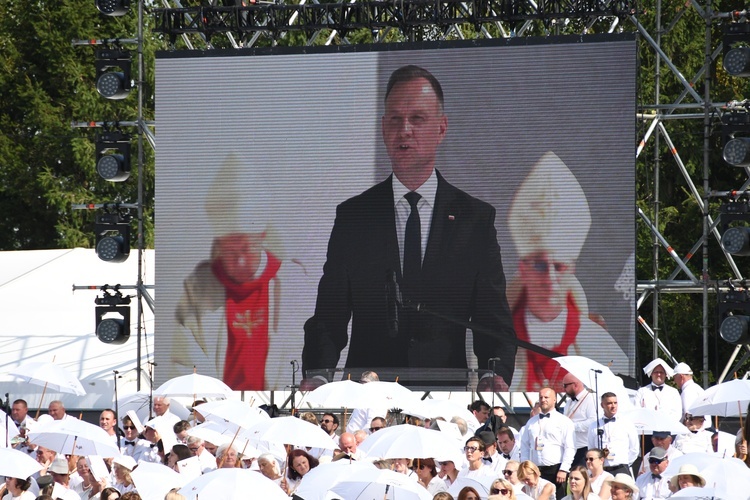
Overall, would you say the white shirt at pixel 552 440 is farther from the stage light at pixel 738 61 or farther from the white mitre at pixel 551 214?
the stage light at pixel 738 61

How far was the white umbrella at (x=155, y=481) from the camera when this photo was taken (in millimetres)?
9883

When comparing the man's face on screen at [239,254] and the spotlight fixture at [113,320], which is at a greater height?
the man's face on screen at [239,254]

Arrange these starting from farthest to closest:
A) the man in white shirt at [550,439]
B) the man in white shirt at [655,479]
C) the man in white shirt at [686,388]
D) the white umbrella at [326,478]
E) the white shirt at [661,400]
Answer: the man in white shirt at [686,388] → the white shirt at [661,400] → the man in white shirt at [550,439] → the man in white shirt at [655,479] → the white umbrella at [326,478]

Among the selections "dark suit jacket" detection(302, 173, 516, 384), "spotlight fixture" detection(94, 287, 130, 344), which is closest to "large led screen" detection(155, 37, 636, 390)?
"dark suit jacket" detection(302, 173, 516, 384)

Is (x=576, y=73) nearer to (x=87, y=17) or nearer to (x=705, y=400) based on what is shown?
(x=705, y=400)

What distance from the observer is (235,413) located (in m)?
12.2

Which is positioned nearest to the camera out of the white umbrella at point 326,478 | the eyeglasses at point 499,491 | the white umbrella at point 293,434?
the eyeglasses at point 499,491

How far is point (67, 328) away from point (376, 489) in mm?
10469

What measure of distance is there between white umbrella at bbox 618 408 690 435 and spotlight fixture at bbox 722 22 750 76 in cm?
510

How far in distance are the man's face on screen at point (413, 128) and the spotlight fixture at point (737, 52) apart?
3342mm

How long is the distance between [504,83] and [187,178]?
160 inches

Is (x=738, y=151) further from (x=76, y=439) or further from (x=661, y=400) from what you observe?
(x=76, y=439)

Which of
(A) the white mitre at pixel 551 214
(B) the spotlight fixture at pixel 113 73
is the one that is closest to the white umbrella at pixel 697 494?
(A) the white mitre at pixel 551 214

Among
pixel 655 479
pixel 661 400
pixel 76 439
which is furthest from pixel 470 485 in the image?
pixel 661 400
